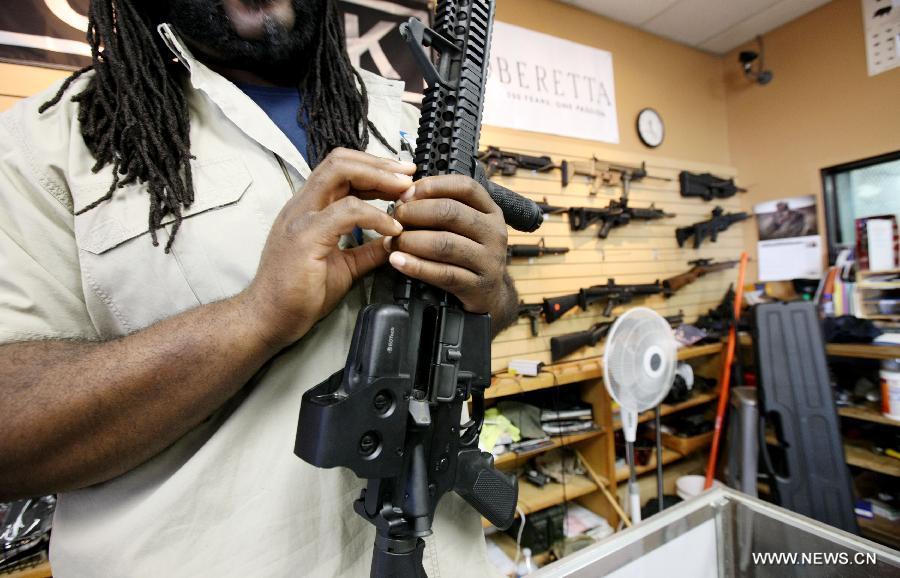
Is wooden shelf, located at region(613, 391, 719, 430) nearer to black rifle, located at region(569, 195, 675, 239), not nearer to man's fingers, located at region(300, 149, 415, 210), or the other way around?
black rifle, located at region(569, 195, 675, 239)

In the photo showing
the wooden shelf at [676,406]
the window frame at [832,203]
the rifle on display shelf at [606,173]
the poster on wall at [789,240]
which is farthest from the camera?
the poster on wall at [789,240]

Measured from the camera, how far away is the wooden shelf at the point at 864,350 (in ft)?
7.61

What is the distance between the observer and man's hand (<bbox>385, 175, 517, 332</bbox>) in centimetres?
57

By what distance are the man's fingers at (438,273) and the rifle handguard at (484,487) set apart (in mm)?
303

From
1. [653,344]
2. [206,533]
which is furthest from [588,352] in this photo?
[206,533]

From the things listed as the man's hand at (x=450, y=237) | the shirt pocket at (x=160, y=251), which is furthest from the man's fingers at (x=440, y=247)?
the shirt pocket at (x=160, y=251)

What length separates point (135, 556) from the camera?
0.54m

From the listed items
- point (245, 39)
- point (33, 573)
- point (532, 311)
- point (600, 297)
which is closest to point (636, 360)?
point (532, 311)

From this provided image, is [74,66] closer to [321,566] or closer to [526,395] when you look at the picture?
[321,566]

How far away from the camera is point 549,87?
10.3ft

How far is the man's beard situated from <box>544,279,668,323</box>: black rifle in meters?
2.30

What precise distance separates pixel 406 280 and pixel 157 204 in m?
0.39

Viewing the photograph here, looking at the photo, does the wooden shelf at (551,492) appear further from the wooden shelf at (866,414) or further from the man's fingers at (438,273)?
the man's fingers at (438,273)

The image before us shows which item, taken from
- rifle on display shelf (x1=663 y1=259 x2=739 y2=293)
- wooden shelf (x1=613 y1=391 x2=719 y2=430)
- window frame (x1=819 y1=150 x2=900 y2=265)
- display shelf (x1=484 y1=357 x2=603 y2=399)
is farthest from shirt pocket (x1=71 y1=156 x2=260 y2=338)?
window frame (x1=819 y1=150 x2=900 y2=265)
